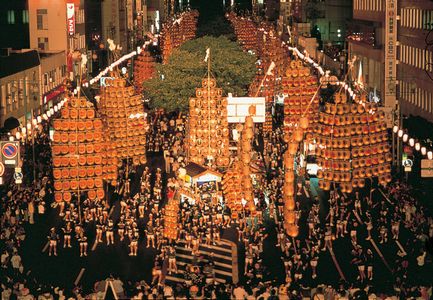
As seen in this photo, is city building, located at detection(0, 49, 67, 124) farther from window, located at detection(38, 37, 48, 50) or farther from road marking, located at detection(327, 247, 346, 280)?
road marking, located at detection(327, 247, 346, 280)

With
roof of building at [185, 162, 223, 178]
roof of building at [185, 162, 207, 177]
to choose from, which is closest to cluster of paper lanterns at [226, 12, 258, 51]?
roof of building at [185, 162, 207, 177]

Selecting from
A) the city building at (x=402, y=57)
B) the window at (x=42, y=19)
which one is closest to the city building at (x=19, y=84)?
the window at (x=42, y=19)

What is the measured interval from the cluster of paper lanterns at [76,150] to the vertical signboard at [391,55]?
22293 millimetres

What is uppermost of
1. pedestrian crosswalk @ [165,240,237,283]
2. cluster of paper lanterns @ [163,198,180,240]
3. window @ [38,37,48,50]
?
window @ [38,37,48,50]

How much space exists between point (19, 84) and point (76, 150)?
3009 cm

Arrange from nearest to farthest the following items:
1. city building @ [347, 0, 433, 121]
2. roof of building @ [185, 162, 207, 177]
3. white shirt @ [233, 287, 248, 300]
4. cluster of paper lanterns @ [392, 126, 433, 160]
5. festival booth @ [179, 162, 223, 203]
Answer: white shirt @ [233, 287, 248, 300] → cluster of paper lanterns @ [392, 126, 433, 160] → festival booth @ [179, 162, 223, 203] → roof of building @ [185, 162, 207, 177] → city building @ [347, 0, 433, 121]

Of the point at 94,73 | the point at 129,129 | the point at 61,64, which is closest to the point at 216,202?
the point at 129,129

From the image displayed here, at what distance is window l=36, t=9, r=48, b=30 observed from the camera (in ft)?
372

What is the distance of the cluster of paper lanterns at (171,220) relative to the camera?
2195 inches

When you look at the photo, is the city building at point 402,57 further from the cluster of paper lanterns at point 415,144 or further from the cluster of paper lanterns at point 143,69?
the cluster of paper lanterns at point 143,69

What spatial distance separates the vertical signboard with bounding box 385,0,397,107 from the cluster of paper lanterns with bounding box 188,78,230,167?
10359 mm

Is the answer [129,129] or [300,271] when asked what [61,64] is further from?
[300,271]

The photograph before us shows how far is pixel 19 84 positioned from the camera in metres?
87.9

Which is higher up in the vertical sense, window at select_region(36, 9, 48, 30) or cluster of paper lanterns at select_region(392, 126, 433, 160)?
window at select_region(36, 9, 48, 30)
